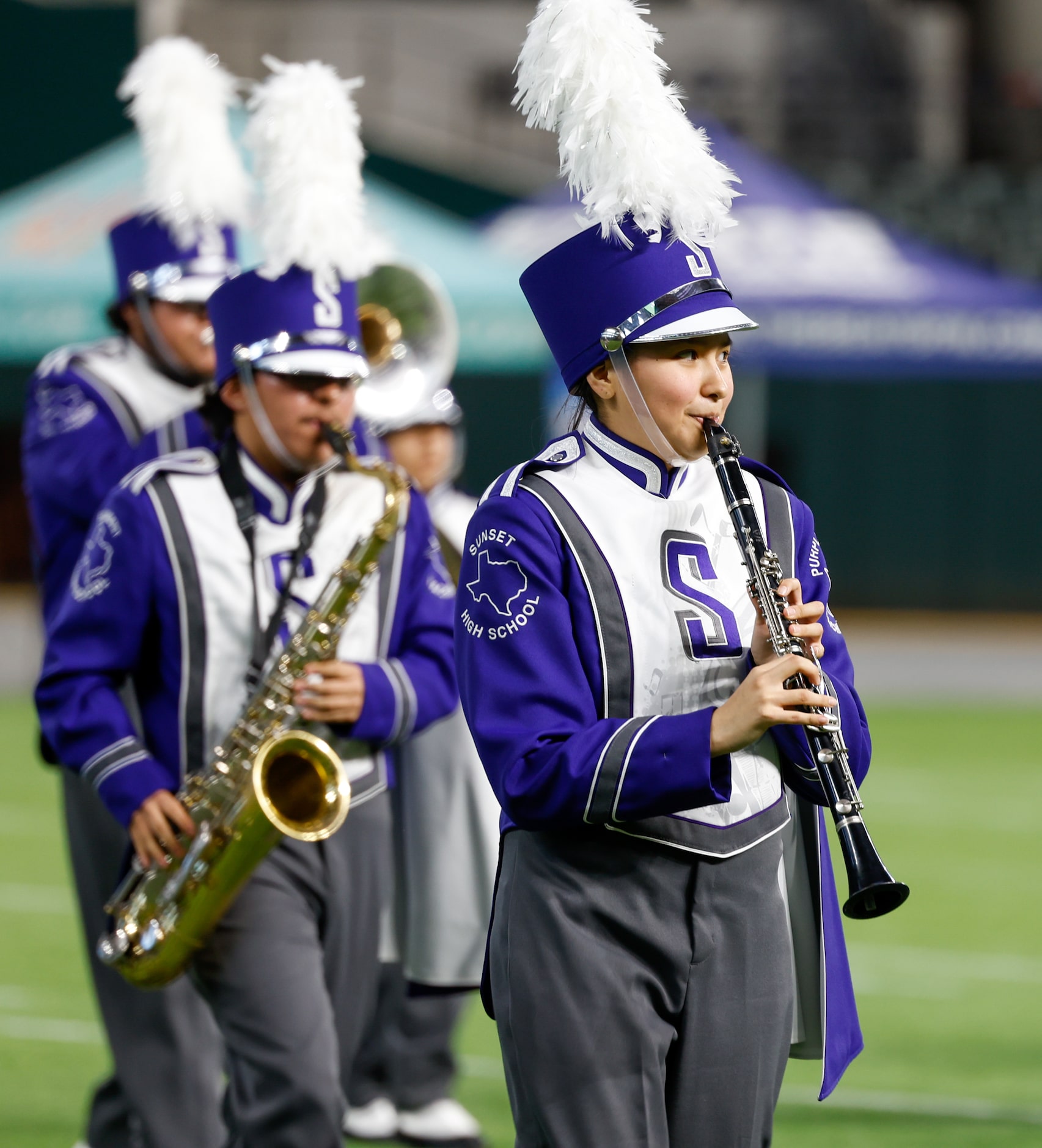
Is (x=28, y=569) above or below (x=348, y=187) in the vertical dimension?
below

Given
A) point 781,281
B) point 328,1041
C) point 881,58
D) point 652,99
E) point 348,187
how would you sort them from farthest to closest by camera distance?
point 881,58 → point 781,281 → point 348,187 → point 328,1041 → point 652,99

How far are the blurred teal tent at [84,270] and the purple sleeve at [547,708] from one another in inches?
397

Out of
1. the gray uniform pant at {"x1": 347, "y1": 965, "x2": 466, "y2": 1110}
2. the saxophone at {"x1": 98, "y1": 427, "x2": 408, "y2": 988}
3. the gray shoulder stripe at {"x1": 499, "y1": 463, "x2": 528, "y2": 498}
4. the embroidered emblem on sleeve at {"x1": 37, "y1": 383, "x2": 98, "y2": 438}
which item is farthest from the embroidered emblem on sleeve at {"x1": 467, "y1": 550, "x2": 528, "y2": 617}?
the gray uniform pant at {"x1": 347, "y1": 965, "x2": 466, "y2": 1110}

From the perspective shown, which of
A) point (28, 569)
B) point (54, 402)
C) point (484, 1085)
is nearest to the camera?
point (54, 402)

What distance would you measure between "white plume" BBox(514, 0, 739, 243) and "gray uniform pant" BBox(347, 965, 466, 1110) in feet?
8.98

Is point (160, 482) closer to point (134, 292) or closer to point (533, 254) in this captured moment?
point (134, 292)

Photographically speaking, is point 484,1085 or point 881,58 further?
point 881,58

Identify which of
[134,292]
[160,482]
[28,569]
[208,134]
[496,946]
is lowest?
[28,569]

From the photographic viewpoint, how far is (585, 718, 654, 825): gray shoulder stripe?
2.69m

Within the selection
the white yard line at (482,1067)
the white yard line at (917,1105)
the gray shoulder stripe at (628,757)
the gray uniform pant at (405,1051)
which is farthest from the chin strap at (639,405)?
the white yard line at (482,1067)

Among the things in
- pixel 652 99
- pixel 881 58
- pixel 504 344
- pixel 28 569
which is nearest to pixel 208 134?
pixel 652 99

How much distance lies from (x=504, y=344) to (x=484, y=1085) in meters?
8.56

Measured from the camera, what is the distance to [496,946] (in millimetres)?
2965

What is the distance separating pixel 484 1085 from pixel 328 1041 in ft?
6.96
